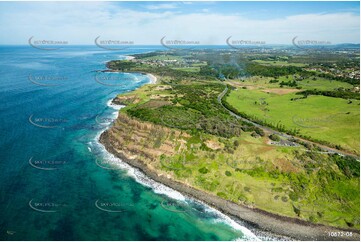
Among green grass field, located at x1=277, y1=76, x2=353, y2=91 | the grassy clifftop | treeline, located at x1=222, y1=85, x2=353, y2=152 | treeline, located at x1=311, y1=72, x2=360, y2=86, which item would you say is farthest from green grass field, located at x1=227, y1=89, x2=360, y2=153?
treeline, located at x1=311, y1=72, x2=360, y2=86

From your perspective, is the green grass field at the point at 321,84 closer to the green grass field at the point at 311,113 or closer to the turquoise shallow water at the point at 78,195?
the green grass field at the point at 311,113

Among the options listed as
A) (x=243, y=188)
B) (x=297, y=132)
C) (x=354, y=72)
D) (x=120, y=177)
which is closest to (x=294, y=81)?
(x=354, y=72)

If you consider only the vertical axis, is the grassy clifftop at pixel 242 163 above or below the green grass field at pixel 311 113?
below

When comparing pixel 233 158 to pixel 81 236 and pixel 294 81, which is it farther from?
pixel 294 81

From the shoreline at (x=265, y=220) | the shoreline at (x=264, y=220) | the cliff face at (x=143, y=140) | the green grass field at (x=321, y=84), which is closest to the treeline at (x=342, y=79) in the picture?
the green grass field at (x=321, y=84)

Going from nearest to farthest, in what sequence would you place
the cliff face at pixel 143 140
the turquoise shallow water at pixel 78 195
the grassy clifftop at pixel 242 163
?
1. the turquoise shallow water at pixel 78 195
2. the grassy clifftop at pixel 242 163
3. the cliff face at pixel 143 140

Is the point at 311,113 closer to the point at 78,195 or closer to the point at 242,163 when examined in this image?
the point at 242,163

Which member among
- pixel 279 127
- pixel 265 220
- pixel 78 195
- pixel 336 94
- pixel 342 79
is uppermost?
pixel 342 79

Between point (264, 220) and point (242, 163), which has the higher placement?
point (242, 163)

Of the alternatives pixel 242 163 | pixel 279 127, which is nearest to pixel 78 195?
pixel 242 163
